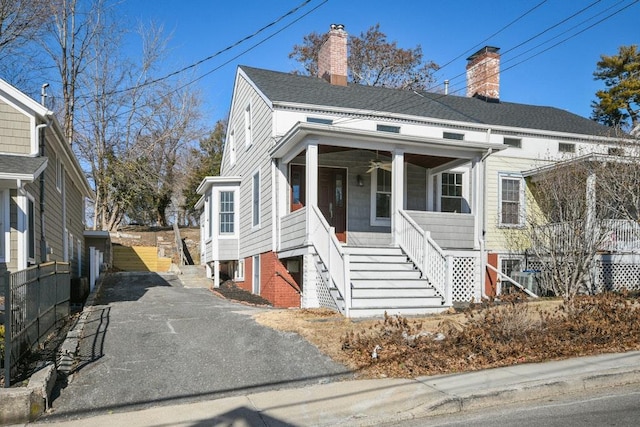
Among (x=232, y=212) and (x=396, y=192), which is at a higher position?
(x=396, y=192)

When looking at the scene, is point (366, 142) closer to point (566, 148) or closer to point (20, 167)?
point (20, 167)

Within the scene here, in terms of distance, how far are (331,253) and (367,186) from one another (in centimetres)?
→ 501

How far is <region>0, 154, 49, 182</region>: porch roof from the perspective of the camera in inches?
406

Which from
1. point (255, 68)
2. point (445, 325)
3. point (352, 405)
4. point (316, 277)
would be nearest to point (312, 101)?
point (255, 68)

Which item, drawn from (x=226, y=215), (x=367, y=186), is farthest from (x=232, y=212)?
(x=367, y=186)

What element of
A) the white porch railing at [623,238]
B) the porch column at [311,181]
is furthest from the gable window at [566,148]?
the porch column at [311,181]

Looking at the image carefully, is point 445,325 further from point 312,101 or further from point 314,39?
point 314,39

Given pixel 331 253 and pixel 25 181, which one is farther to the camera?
pixel 331 253

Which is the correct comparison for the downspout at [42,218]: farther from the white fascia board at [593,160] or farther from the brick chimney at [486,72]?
the brick chimney at [486,72]

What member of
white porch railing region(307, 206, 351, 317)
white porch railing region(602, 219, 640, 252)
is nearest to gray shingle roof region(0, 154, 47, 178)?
white porch railing region(307, 206, 351, 317)

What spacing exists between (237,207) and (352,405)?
14539mm

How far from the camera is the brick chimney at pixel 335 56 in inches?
757

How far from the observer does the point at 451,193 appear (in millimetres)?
18312

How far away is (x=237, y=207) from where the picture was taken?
20203 millimetres
